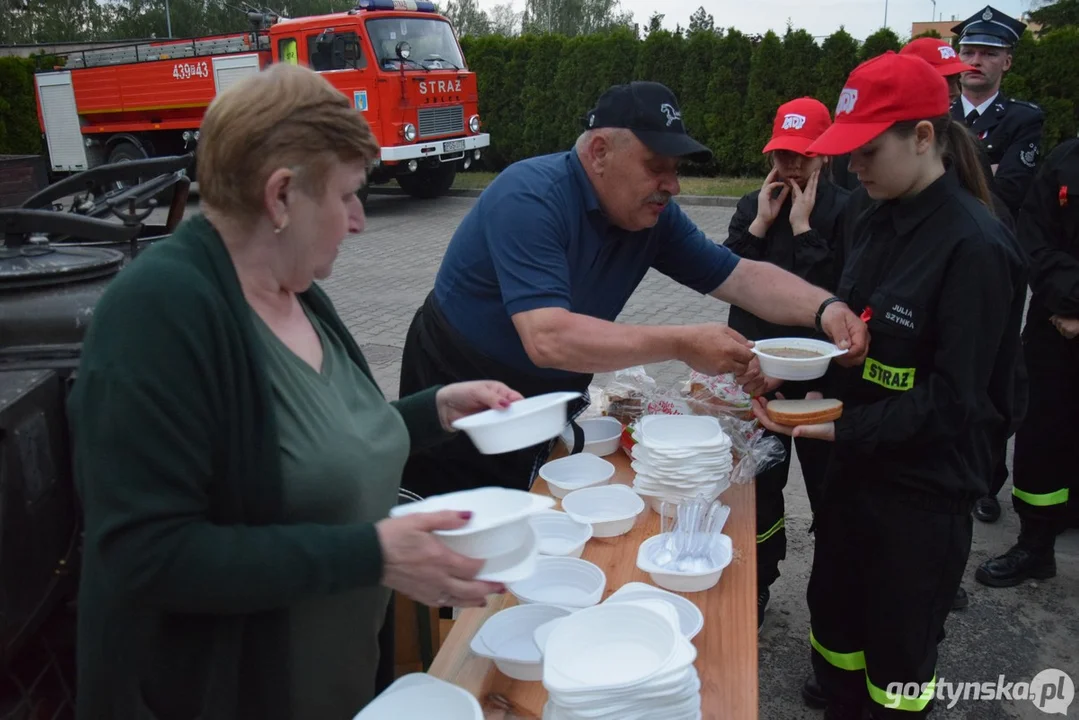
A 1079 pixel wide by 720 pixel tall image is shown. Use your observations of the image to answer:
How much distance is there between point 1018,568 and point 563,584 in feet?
9.12

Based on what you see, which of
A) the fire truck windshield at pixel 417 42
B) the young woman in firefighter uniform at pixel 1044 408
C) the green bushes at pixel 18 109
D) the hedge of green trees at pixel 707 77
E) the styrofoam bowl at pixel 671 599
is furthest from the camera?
the green bushes at pixel 18 109

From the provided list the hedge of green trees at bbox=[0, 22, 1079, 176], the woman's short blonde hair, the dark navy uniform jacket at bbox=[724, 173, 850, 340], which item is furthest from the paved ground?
the hedge of green trees at bbox=[0, 22, 1079, 176]

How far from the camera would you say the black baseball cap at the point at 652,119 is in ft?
7.46

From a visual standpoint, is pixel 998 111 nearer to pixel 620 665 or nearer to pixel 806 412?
pixel 806 412

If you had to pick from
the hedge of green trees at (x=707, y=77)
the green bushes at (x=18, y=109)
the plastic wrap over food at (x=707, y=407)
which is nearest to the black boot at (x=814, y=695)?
the plastic wrap over food at (x=707, y=407)

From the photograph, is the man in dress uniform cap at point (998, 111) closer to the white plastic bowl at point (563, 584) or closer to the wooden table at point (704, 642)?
the wooden table at point (704, 642)

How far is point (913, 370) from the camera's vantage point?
222 cm

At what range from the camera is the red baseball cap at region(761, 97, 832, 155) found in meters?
3.49

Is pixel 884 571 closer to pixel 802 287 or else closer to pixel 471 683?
pixel 802 287

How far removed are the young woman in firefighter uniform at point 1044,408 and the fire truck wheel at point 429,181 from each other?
12.5 m

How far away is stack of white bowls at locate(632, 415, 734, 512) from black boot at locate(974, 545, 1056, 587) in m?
2.05

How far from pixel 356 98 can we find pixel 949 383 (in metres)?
11.9

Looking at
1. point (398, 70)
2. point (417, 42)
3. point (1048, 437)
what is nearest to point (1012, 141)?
point (1048, 437)

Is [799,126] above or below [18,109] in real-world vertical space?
below
